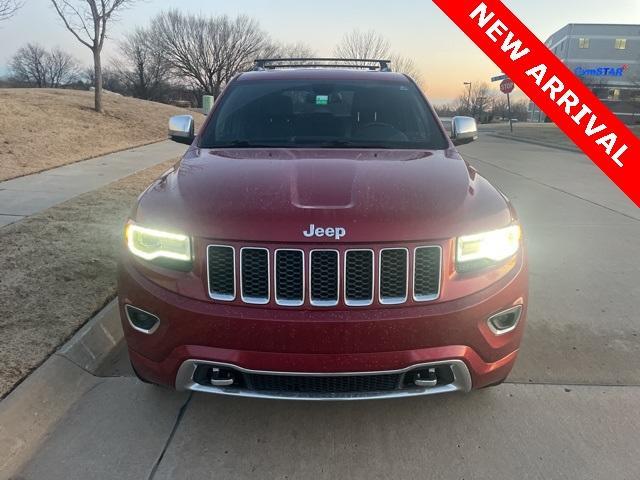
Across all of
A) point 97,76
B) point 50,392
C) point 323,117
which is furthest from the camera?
point 97,76

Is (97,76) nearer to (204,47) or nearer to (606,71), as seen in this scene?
(204,47)

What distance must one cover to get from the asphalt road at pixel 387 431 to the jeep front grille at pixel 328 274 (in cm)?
80

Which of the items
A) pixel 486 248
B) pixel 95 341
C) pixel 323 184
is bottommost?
pixel 95 341

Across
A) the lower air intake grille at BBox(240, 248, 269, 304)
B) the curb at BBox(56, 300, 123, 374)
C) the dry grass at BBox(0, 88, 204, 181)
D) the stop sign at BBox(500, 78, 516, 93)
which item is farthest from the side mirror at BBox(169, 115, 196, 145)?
the stop sign at BBox(500, 78, 516, 93)

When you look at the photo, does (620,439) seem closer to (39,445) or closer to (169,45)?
(39,445)

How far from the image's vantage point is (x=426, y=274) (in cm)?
205

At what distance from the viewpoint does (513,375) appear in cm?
Result: 297

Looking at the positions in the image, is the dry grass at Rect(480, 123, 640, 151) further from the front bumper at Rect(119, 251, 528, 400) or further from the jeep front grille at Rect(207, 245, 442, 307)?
the jeep front grille at Rect(207, 245, 442, 307)

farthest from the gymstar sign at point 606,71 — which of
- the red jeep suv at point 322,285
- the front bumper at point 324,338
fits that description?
the front bumper at point 324,338

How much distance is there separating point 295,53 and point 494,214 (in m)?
63.6

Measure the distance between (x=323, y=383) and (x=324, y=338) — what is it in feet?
0.86

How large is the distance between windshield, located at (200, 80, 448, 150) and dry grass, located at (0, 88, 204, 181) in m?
6.47

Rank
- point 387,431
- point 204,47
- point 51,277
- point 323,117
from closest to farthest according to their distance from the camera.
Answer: point 387,431 < point 323,117 < point 51,277 < point 204,47

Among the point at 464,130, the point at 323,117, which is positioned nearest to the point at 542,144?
the point at 464,130
